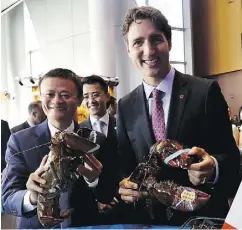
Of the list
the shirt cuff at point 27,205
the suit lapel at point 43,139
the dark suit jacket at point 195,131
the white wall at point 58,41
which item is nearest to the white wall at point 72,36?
the white wall at point 58,41

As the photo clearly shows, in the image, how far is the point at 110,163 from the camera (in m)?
1.32

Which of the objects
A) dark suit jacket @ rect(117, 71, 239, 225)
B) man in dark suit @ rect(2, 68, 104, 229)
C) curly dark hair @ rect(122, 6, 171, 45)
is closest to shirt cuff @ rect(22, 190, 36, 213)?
man in dark suit @ rect(2, 68, 104, 229)

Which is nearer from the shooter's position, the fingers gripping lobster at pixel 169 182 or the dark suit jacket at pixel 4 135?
the fingers gripping lobster at pixel 169 182

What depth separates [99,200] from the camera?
135 centimetres

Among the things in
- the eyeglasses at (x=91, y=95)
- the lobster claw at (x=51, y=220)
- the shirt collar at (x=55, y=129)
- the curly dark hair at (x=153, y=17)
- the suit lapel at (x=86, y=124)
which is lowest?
the lobster claw at (x=51, y=220)

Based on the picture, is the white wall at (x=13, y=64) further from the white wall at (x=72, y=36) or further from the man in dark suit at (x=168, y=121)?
the man in dark suit at (x=168, y=121)

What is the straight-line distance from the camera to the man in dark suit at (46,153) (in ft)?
4.30

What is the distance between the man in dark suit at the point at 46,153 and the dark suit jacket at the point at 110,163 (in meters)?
0.05

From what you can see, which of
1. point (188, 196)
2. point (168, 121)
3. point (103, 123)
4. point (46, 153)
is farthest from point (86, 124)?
point (188, 196)

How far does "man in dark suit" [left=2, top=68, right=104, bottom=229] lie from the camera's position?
4.30ft

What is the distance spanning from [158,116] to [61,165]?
1.18 ft

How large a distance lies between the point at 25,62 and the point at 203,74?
2.06 feet

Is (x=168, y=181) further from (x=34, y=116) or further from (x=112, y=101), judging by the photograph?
(x=34, y=116)

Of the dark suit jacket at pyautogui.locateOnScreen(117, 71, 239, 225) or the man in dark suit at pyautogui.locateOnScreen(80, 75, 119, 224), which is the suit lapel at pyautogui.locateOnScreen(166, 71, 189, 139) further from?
the man in dark suit at pyautogui.locateOnScreen(80, 75, 119, 224)
